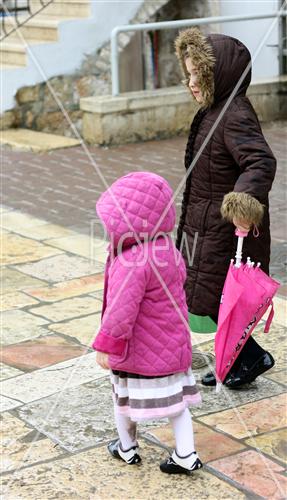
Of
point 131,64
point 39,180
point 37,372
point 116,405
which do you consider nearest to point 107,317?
point 116,405

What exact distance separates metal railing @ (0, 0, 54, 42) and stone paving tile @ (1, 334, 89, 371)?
6962 mm

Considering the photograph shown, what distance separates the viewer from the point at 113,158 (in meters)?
9.46

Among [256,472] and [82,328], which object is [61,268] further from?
[256,472]

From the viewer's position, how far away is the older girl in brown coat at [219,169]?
4023 mm

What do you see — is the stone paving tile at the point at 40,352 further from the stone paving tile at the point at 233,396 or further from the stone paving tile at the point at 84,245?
the stone paving tile at the point at 84,245

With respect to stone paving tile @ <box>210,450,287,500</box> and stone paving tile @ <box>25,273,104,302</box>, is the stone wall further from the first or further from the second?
stone paving tile @ <box>210,450,287,500</box>

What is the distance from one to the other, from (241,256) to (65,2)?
7.51 meters

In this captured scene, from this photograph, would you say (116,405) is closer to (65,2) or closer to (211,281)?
(211,281)

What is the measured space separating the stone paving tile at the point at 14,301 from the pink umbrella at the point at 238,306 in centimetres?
188

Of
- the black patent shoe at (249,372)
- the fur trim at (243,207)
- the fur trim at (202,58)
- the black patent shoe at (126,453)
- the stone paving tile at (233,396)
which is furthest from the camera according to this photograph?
the black patent shoe at (249,372)

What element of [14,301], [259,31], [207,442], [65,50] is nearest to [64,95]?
[65,50]

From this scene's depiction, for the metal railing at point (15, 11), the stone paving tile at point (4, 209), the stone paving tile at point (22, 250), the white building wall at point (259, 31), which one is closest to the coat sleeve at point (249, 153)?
the stone paving tile at point (22, 250)

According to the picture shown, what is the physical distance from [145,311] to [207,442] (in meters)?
0.71

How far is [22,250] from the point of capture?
677 cm
